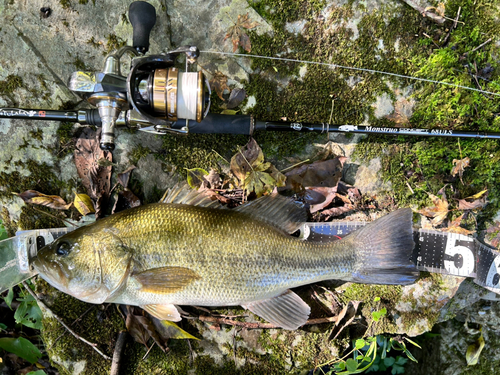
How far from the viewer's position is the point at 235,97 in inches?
128

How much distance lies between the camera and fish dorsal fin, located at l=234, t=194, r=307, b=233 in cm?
304

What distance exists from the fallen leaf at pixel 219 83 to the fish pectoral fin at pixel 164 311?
6.43 feet

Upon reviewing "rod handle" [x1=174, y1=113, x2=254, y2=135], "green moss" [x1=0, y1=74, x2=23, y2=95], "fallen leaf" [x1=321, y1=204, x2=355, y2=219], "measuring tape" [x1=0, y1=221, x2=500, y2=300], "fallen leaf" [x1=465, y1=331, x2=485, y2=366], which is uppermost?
"green moss" [x1=0, y1=74, x2=23, y2=95]

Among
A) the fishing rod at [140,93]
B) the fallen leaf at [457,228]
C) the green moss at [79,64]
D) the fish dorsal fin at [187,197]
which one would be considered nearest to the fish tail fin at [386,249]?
the fallen leaf at [457,228]

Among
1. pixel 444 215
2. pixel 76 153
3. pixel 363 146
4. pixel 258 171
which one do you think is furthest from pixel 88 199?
pixel 444 215

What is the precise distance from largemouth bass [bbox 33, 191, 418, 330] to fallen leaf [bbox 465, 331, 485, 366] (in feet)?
6.07

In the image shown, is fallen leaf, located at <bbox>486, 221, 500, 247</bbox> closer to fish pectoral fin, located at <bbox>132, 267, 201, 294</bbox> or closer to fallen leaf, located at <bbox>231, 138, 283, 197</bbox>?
fallen leaf, located at <bbox>231, 138, 283, 197</bbox>

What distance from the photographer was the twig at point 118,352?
3135 mm

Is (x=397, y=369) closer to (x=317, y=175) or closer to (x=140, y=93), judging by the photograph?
(x=317, y=175)

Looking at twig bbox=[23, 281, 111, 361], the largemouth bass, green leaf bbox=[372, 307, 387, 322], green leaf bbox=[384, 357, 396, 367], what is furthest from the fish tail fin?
twig bbox=[23, 281, 111, 361]

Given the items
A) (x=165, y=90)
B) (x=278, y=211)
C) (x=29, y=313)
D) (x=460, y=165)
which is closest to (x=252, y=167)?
(x=278, y=211)

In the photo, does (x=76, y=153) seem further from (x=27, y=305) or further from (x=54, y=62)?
(x=27, y=305)

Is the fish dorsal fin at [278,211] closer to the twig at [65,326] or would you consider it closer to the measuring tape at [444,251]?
the measuring tape at [444,251]

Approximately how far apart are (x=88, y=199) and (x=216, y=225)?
4.32 ft
